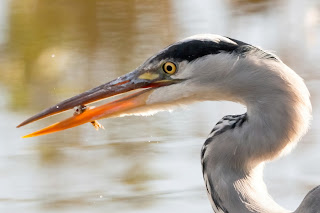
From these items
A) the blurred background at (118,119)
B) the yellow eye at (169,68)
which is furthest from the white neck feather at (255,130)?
the blurred background at (118,119)

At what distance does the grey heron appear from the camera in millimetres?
3523

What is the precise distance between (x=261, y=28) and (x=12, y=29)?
2.26 m

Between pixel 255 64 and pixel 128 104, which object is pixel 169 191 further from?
pixel 255 64

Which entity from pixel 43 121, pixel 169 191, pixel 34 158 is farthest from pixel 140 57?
pixel 169 191

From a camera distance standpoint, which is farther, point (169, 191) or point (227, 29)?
point (227, 29)

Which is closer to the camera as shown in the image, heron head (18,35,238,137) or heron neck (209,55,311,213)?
heron neck (209,55,311,213)

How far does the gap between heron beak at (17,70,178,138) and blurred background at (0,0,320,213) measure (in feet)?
3.16

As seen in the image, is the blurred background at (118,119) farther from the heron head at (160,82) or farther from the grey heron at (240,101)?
the grey heron at (240,101)

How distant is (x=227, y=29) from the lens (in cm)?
758

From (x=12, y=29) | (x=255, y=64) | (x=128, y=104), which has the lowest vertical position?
(x=12, y=29)

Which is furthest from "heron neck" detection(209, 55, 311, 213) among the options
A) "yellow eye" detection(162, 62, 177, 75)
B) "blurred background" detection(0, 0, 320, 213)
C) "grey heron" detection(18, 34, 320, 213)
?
"blurred background" detection(0, 0, 320, 213)

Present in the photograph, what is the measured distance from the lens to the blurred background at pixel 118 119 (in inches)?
194

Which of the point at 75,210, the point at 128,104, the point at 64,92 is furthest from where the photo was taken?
the point at 64,92

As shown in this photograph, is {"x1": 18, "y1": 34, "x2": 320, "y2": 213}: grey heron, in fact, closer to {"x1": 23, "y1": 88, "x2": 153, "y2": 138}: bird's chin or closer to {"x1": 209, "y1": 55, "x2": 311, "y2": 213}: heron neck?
{"x1": 209, "y1": 55, "x2": 311, "y2": 213}: heron neck
